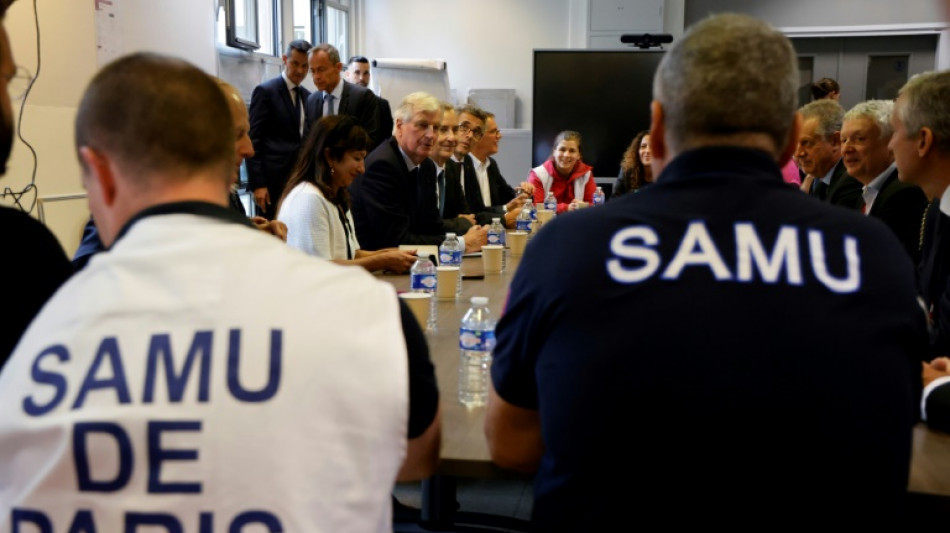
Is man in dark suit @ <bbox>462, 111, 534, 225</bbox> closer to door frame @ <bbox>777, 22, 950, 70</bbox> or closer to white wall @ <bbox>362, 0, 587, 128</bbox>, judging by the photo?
white wall @ <bbox>362, 0, 587, 128</bbox>

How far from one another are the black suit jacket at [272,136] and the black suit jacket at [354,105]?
25cm

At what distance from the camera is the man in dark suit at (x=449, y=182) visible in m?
4.69

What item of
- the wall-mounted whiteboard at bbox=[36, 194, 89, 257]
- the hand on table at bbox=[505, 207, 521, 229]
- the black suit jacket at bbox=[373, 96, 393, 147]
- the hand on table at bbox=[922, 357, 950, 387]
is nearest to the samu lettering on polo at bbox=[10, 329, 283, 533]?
the hand on table at bbox=[922, 357, 950, 387]

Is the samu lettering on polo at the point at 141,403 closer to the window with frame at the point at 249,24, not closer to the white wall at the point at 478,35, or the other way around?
the window with frame at the point at 249,24

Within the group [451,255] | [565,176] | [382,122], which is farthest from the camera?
[382,122]

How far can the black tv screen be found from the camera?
8812mm

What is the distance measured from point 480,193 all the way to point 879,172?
2.87 meters

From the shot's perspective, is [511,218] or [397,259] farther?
[511,218]

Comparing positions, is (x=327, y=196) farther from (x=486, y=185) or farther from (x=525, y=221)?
(x=486, y=185)

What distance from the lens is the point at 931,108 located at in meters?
2.37

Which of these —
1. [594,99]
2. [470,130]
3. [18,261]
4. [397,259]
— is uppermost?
[594,99]

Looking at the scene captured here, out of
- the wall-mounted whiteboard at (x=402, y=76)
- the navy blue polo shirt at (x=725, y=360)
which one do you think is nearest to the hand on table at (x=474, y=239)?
the navy blue polo shirt at (x=725, y=360)

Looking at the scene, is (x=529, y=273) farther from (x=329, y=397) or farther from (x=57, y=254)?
(x=57, y=254)

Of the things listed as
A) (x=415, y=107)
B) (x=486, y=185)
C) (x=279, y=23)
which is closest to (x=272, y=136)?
(x=486, y=185)
